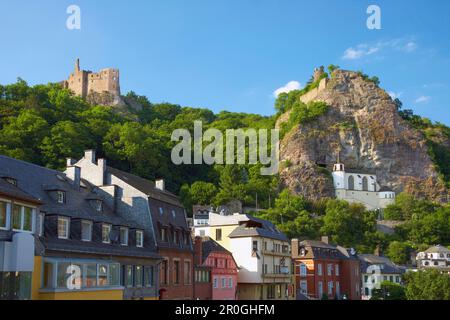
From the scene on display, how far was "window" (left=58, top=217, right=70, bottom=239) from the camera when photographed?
100 feet

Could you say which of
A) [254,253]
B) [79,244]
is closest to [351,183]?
[254,253]

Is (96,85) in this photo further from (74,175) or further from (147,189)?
(74,175)

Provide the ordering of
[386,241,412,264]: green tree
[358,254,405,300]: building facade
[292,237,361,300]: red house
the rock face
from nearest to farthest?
1. [292,237,361,300]: red house
2. [358,254,405,300]: building facade
3. [386,241,412,264]: green tree
4. the rock face

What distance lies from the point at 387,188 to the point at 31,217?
129 metres

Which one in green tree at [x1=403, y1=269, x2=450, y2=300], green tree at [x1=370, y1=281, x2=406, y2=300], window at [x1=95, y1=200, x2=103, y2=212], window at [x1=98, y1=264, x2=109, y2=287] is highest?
window at [x1=95, y1=200, x2=103, y2=212]

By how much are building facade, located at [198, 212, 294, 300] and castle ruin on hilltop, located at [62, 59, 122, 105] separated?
112 meters

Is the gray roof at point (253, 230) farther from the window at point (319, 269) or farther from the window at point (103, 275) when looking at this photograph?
the window at point (103, 275)

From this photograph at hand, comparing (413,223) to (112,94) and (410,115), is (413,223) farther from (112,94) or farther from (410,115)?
(112,94)

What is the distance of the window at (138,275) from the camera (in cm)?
3565

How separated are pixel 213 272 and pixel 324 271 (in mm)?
31305

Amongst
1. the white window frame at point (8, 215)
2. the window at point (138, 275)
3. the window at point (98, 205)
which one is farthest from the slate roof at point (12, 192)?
the window at point (138, 275)

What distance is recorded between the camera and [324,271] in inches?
3022

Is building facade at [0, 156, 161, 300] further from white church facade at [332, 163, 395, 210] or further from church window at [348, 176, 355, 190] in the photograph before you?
church window at [348, 176, 355, 190]

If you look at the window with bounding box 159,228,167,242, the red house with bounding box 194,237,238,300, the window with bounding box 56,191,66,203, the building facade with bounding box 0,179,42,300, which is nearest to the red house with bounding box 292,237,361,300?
the red house with bounding box 194,237,238,300
